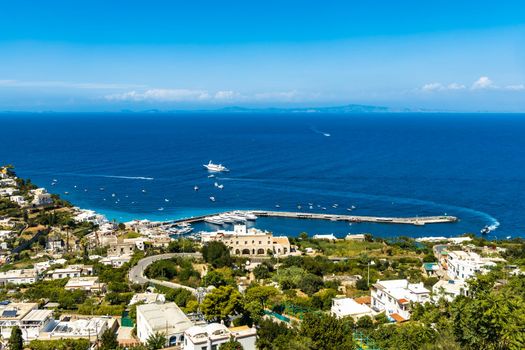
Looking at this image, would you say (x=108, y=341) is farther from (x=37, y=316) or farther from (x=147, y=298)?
(x=147, y=298)

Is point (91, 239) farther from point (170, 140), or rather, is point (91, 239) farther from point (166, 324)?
point (170, 140)

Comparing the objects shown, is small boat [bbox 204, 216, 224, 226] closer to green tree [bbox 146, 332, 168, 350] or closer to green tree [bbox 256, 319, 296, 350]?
green tree [bbox 256, 319, 296, 350]

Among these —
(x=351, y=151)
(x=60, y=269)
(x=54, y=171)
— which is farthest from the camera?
(x=351, y=151)

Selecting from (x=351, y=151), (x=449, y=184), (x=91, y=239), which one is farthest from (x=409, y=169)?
(x=91, y=239)

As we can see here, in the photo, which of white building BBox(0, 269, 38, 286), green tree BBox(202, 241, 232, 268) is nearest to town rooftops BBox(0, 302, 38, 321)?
white building BBox(0, 269, 38, 286)

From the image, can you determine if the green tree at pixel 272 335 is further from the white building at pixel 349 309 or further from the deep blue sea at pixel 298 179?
the deep blue sea at pixel 298 179

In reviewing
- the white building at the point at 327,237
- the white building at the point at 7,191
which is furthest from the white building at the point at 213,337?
the white building at the point at 7,191
